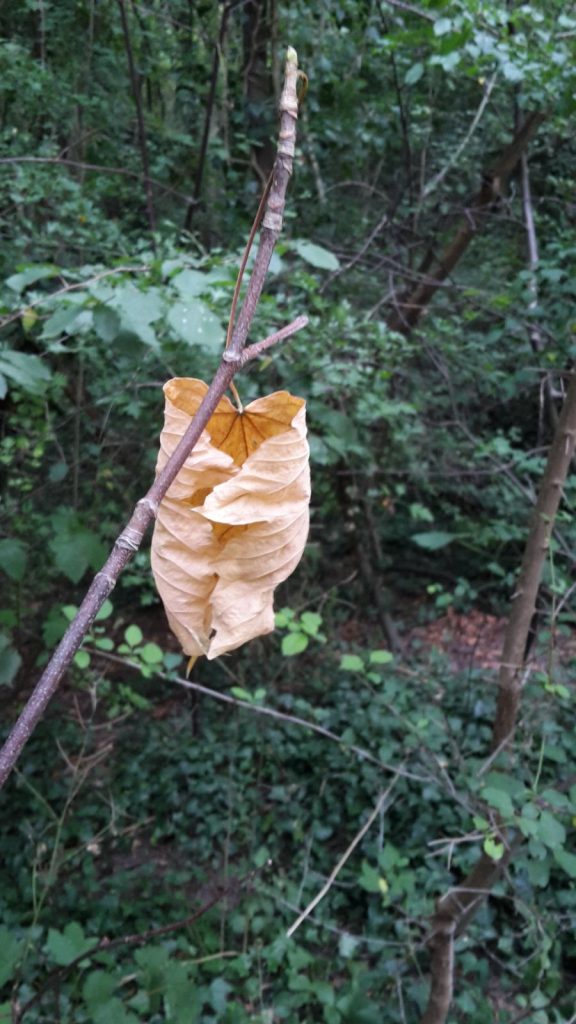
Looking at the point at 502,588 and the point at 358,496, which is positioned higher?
the point at 358,496

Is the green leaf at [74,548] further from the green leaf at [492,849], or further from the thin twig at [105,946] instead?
the green leaf at [492,849]

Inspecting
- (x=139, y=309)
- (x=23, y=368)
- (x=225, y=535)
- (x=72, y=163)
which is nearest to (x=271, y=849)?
(x=23, y=368)

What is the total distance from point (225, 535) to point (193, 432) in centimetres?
11

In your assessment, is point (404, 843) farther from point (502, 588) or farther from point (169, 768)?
point (502, 588)

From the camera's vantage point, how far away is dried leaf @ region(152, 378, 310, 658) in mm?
542

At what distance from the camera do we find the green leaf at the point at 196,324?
1.55m

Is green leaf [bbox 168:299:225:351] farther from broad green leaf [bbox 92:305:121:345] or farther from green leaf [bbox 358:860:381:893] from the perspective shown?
green leaf [bbox 358:860:381:893]

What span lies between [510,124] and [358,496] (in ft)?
6.71

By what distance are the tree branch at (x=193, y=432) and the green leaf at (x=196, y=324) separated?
106 cm

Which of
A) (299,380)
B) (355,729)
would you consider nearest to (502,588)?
(355,729)

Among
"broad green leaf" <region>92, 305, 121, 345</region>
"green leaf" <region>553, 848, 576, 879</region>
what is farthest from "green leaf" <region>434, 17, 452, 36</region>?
"green leaf" <region>553, 848, 576, 879</region>

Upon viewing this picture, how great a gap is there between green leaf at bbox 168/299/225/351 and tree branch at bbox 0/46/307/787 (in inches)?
41.9

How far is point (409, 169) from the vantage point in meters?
3.70

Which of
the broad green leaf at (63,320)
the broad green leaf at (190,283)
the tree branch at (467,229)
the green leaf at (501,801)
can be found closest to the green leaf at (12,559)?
the broad green leaf at (63,320)
